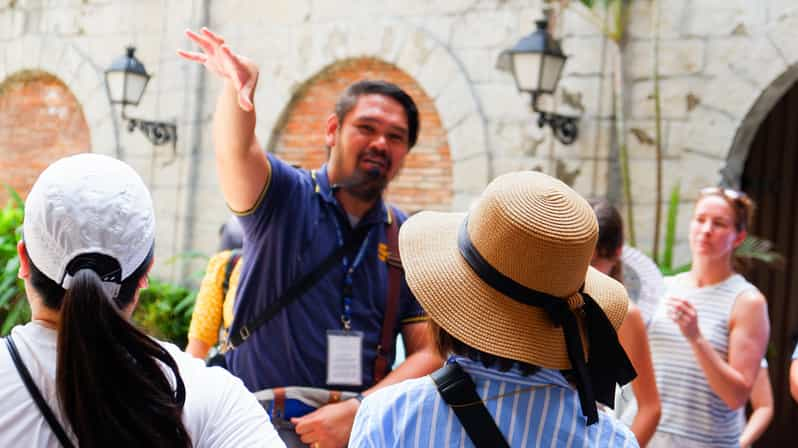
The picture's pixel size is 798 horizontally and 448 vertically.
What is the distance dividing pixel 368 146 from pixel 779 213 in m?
4.99

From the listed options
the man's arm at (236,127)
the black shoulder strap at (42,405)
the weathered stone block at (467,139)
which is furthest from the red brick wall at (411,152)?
the black shoulder strap at (42,405)

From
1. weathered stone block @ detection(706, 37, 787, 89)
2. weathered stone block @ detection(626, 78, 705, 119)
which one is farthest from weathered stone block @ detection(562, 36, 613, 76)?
weathered stone block @ detection(706, 37, 787, 89)

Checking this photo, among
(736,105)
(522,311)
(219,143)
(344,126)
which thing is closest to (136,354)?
(522,311)

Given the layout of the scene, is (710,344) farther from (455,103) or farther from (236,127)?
(455,103)

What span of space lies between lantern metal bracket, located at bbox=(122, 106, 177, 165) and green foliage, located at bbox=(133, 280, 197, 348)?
1.71 metres

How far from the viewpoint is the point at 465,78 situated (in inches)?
269

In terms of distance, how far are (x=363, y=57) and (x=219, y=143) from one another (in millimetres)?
5208

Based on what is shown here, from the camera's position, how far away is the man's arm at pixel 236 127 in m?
2.26

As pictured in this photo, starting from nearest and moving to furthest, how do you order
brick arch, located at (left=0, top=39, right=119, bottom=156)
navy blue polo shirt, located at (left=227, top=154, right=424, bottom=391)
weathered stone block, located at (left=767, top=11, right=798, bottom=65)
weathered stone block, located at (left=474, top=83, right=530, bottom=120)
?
navy blue polo shirt, located at (left=227, top=154, right=424, bottom=391), weathered stone block, located at (left=767, top=11, right=798, bottom=65), weathered stone block, located at (left=474, top=83, right=530, bottom=120), brick arch, located at (left=0, top=39, right=119, bottom=156)

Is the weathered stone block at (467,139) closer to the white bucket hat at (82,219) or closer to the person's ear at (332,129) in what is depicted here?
the person's ear at (332,129)

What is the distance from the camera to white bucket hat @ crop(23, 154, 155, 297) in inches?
52.4

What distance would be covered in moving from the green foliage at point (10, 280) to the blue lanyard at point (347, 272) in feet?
12.6

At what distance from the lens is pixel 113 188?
1369 mm

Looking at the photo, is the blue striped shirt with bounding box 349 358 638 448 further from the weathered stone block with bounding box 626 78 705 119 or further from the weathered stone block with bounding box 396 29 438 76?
the weathered stone block with bounding box 396 29 438 76
